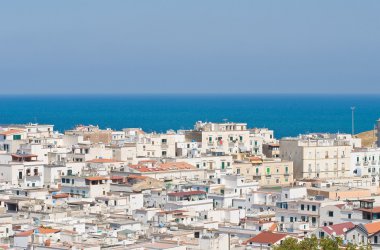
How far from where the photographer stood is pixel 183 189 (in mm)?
66562

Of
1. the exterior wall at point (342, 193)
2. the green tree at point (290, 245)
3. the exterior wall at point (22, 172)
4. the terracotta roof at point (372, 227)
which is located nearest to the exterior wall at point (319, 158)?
the exterior wall at point (342, 193)

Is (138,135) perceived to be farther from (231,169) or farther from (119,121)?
(119,121)

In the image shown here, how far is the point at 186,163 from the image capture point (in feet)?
254

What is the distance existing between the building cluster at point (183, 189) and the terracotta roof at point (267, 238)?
0.23ft

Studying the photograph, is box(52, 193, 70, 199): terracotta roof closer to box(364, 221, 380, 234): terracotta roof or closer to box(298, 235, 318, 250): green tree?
box(364, 221, 380, 234): terracotta roof

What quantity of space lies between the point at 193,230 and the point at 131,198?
12014 mm

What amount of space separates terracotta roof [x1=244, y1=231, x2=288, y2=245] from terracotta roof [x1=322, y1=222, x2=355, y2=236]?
2.35m

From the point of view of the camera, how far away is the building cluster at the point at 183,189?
1960 inches

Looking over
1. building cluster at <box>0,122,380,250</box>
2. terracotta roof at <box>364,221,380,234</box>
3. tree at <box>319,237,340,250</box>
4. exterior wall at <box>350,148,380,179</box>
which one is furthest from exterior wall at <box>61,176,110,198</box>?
tree at <box>319,237,340,250</box>

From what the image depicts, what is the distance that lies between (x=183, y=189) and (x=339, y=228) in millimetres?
16489

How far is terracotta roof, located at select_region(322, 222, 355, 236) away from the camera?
50719 millimetres

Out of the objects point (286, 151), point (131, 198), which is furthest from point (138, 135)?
point (131, 198)

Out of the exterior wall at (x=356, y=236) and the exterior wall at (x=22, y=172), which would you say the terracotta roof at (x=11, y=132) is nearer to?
the exterior wall at (x=22, y=172)

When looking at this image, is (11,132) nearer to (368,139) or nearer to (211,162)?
(211,162)
